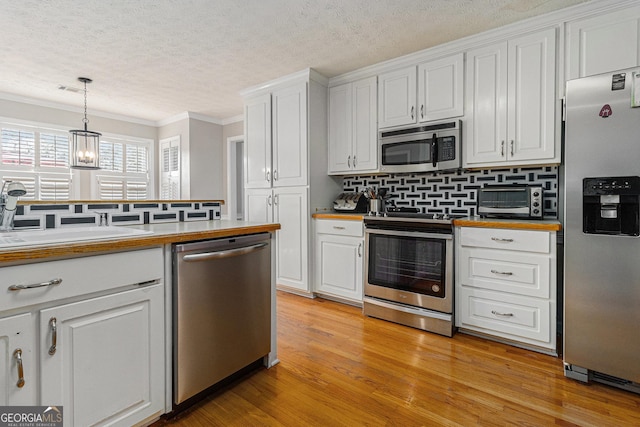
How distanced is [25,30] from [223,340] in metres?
3.06

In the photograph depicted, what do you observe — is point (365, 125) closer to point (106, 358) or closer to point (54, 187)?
point (106, 358)

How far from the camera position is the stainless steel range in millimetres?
2469

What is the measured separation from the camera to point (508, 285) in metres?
2.27

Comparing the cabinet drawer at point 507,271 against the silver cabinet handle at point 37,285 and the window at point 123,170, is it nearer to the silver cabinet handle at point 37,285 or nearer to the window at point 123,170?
the silver cabinet handle at point 37,285

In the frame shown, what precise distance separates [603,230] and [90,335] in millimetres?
2471

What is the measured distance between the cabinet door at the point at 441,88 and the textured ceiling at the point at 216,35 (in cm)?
20

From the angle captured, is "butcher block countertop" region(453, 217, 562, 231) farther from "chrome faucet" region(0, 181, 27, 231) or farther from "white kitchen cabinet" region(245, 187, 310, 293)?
"chrome faucet" region(0, 181, 27, 231)

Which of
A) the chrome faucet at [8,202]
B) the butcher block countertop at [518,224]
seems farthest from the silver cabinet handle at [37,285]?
the butcher block countertop at [518,224]

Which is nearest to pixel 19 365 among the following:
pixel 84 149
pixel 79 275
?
pixel 79 275

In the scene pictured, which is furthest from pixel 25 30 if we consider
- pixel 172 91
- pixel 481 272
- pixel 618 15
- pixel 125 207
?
pixel 618 15

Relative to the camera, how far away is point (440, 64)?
2.84 metres

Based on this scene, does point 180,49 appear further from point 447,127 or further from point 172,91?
point 447,127

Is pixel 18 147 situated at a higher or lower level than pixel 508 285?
higher

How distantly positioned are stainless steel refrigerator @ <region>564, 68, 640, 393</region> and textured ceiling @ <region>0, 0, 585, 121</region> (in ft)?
3.24
